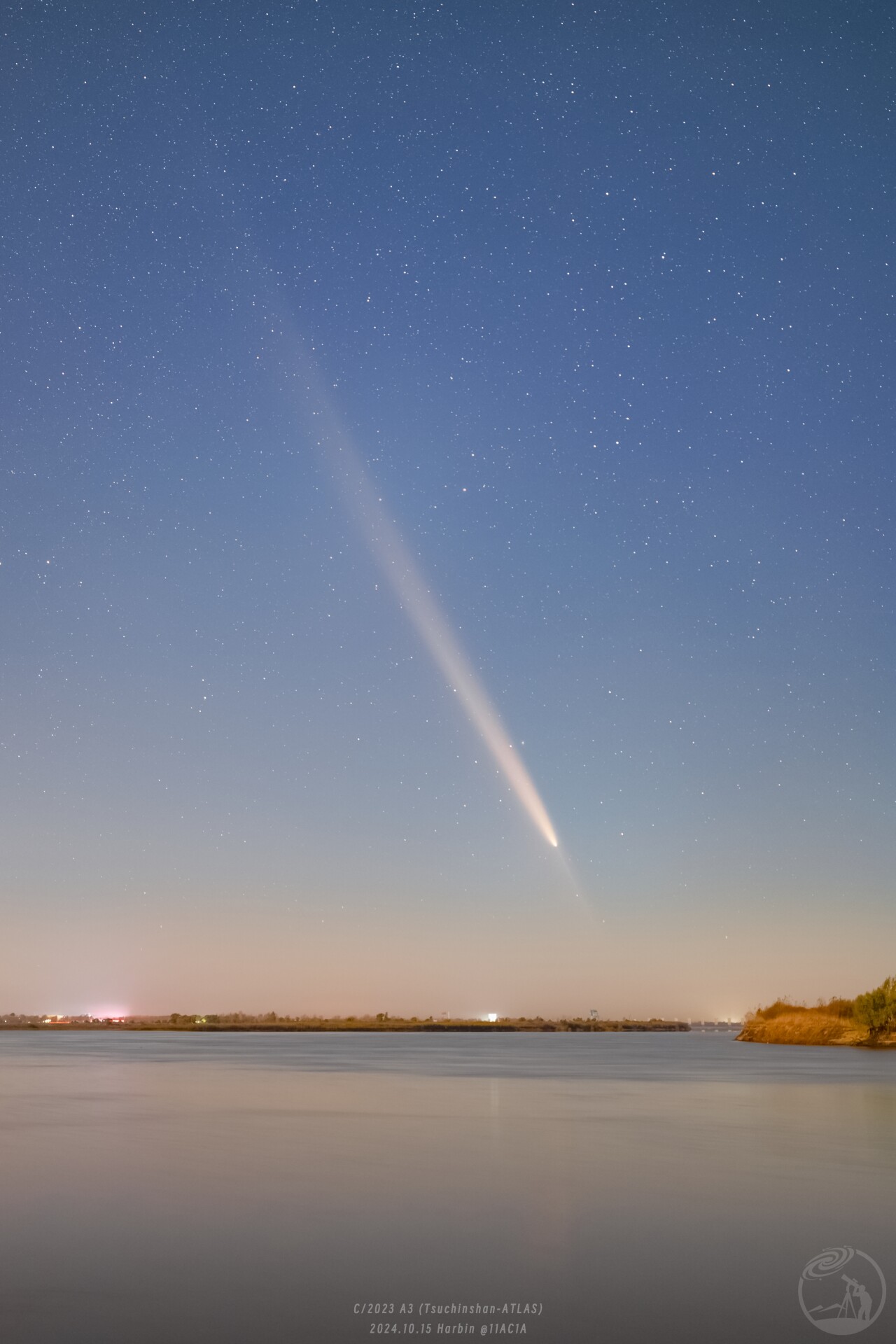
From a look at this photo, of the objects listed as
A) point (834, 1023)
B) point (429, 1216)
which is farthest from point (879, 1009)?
point (429, 1216)

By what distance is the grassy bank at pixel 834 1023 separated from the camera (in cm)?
7362

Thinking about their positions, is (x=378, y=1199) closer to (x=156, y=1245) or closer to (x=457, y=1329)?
(x=156, y=1245)

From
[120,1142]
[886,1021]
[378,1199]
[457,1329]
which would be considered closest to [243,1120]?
[120,1142]

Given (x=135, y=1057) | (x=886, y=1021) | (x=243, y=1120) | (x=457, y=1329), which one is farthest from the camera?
(x=886, y=1021)

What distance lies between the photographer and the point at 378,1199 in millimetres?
15484

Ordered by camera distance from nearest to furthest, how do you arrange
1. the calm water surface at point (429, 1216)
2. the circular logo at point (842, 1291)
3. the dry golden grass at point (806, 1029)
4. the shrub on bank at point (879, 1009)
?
the circular logo at point (842, 1291) < the calm water surface at point (429, 1216) < the shrub on bank at point (879, 1009) < the dry golden grass at point (806, 1029)

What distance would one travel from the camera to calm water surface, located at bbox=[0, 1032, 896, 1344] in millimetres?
9523

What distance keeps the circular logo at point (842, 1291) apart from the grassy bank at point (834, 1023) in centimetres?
6611

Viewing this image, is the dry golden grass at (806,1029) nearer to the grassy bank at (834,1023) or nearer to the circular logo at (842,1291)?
the grassy bank at (834,1023)

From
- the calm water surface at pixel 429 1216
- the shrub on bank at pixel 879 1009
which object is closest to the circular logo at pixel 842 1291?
the calm water surface at pixel 429 1216

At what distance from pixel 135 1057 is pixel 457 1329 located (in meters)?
62.6

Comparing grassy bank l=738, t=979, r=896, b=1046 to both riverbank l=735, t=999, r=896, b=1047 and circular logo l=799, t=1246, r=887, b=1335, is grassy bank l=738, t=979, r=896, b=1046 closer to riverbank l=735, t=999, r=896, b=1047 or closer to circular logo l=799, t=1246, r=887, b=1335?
riverbank l=735, t=999, r=896, b=1047

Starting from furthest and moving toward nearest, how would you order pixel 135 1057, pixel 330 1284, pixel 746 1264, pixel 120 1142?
pixel 135 1057 → pixel 120 1142 → pixel 746 1264 → pixel 330 1284

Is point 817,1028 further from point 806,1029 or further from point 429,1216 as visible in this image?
point 429,1216
